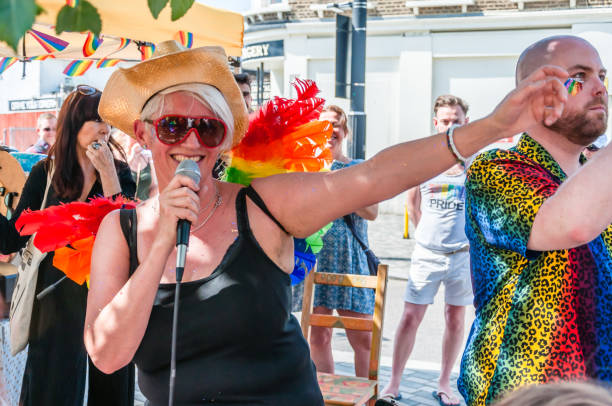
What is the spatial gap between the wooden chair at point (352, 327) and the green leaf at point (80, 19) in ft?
9.70

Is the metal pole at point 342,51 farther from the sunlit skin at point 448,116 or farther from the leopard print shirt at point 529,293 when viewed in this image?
the leopard print shirt at point 529,293

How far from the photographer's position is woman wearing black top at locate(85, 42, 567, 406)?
1.78m

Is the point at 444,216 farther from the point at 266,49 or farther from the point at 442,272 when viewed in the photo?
the point at 266,49

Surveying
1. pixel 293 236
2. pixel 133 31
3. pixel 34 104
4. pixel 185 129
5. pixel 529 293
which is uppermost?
pixel 34 104

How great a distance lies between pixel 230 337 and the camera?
74.2 inches

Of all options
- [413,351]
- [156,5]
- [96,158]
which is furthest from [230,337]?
[413,351]

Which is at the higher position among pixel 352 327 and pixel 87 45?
pixel 87 45

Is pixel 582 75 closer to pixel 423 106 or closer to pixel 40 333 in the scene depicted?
pixel 40 333

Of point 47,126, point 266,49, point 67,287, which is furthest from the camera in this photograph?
point 266,49

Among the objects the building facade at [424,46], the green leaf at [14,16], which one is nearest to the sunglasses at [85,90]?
the green leaf at [14,16]

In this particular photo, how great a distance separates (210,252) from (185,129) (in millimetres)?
357

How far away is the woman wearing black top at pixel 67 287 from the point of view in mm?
Answer: 3602

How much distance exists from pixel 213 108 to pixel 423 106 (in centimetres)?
1573

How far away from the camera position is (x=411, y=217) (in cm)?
608
